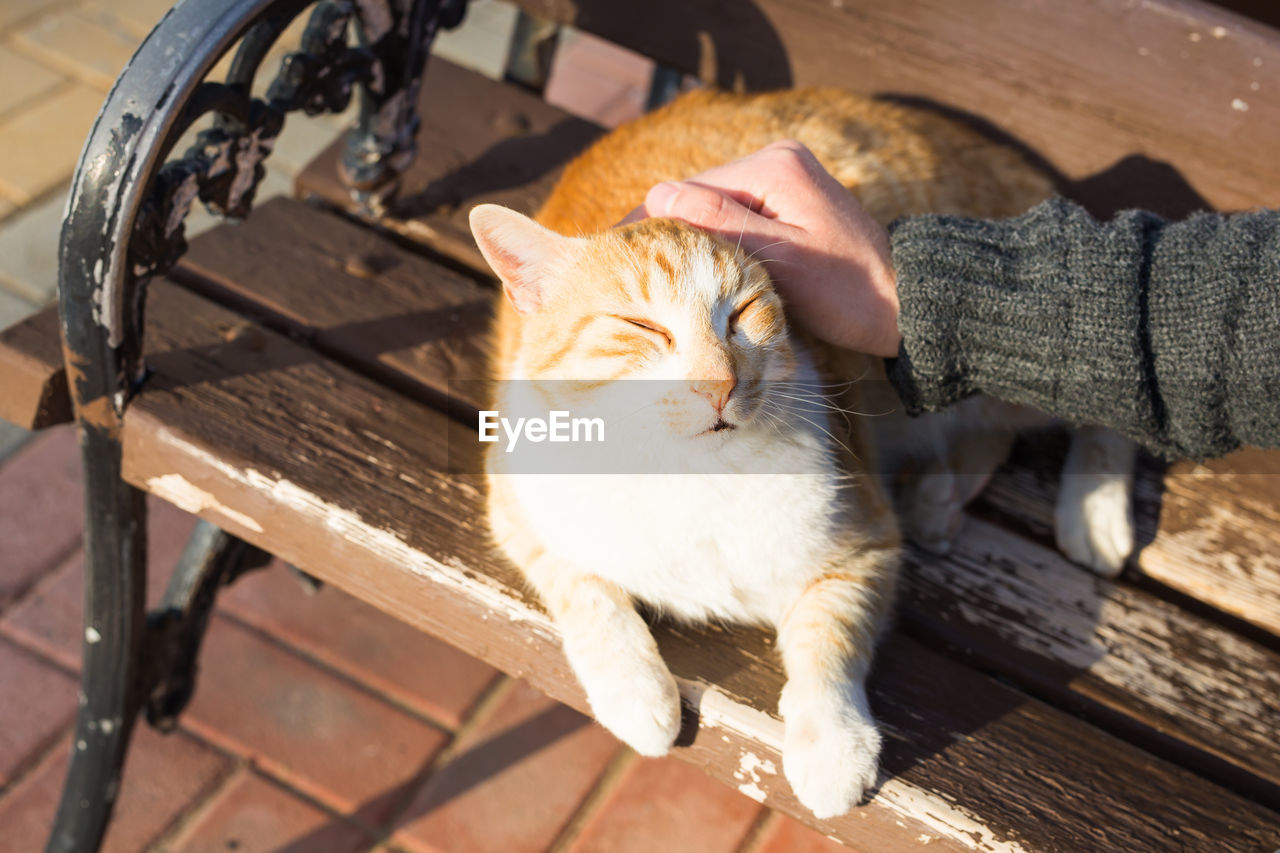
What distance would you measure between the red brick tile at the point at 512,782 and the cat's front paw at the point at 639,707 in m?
0.83

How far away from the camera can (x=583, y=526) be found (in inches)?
54.2

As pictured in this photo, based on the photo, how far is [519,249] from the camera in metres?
1.39

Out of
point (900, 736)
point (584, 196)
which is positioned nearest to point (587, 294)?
point (584, 196)

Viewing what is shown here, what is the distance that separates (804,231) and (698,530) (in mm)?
460

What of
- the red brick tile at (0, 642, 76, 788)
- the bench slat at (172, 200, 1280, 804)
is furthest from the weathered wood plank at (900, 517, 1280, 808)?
the red brick tile at (0, 642, 76, 788)

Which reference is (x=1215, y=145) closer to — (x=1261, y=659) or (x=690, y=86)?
(x=1261, y=659)

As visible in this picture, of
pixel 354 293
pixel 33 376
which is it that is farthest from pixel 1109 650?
pixel 33 376

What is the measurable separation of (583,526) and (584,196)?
73 cm

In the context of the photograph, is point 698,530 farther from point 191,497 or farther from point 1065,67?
point 1065,67

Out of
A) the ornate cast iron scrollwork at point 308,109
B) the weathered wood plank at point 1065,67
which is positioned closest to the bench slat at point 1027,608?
the ornate cast iron scrollwork at point 308,109

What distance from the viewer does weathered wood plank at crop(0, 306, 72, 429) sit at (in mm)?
1521

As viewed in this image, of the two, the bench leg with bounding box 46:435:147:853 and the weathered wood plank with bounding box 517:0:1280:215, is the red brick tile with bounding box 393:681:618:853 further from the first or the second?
the weathered wood plank with bounding box 517:0:1280:215

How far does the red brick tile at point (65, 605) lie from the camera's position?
221 cm

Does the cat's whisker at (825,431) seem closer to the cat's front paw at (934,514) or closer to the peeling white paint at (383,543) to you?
the cat's front paw at (934,514)
